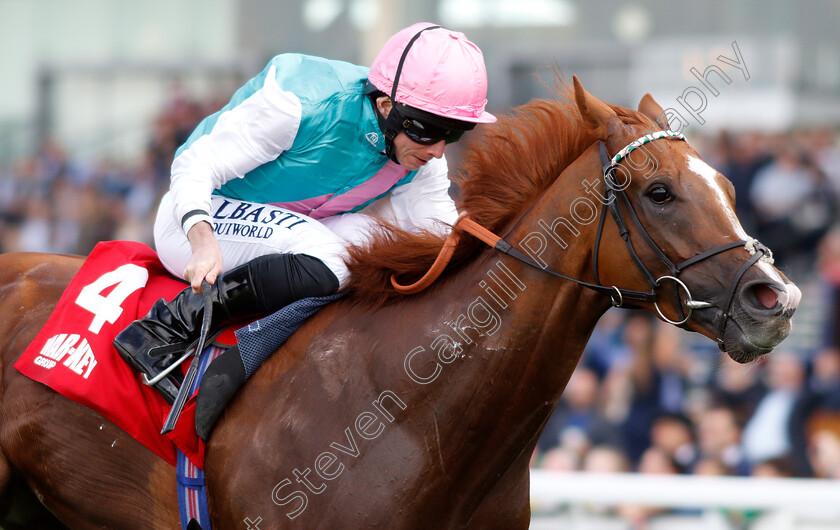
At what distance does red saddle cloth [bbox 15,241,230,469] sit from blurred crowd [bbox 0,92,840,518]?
3.14 metres

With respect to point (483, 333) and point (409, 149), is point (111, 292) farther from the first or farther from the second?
point (483, 333)

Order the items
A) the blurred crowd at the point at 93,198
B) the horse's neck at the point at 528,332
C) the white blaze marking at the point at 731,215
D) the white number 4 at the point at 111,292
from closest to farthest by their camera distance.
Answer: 1. the white blaze marking at the point at 731,215
2. the horse's neck at the point at 528,332
3. the white number 4 at the point at 111,292
4. the blurred crowd at the point at 93,198

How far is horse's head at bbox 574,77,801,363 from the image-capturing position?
2111mm

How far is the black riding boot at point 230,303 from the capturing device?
8.51 ft

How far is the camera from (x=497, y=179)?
2547 millimetres

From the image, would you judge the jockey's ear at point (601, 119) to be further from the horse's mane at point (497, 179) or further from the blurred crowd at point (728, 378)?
the blurred crowd at point (728, 378)

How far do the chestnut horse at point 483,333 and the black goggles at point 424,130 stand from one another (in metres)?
0.07

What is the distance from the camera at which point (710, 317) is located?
7.16ft

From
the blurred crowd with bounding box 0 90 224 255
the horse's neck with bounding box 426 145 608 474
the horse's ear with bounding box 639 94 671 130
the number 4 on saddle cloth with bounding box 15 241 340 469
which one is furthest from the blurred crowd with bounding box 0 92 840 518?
the number 4 on saddle cloth with bounding box 15 241 340 469

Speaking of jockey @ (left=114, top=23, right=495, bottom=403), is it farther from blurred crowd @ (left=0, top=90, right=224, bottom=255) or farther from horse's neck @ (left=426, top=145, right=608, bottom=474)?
blurred crowd @ (left=0, top=90, right=224, bottom=255)

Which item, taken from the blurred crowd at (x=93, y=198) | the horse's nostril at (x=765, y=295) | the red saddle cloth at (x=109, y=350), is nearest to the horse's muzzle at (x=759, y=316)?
the horse's nostril at (x=765, y=295)

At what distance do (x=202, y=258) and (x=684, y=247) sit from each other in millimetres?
1280

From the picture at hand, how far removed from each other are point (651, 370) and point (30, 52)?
42.0 feet

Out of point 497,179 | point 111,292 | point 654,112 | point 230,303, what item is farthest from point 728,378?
point 111,292
